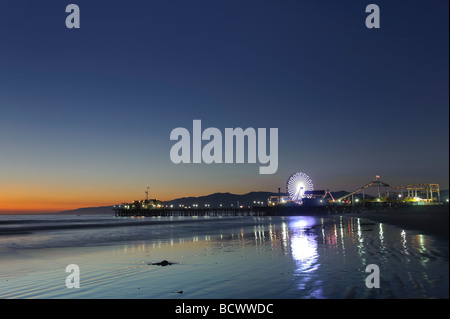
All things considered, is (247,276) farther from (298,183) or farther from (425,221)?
(298,183)

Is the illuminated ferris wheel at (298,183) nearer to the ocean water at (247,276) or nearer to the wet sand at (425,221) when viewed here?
the wet sand at (425,221)

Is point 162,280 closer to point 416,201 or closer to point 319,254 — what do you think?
point 319,254

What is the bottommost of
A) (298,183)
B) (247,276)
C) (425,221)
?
(425,221)

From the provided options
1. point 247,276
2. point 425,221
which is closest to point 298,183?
point 425,221

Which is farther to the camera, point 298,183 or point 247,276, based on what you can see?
point 298,183

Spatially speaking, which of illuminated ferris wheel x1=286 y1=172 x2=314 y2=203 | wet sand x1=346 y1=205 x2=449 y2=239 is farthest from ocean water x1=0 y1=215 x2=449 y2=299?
illuminated ferris wheel x1=286 y1=172 x2=314 y2=203

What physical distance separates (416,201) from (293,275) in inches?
7896

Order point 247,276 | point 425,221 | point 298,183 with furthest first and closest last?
point 298,183 < point 425,221 < point 247,276

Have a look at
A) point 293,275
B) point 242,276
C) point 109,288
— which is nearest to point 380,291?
point 293,275

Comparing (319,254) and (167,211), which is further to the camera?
(167,211)

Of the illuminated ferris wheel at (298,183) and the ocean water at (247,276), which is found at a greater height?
the illuminated ferris wheel at (298,183)

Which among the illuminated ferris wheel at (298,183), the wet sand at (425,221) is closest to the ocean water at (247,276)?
the wet sand at (425,221)

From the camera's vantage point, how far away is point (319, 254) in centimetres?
1802

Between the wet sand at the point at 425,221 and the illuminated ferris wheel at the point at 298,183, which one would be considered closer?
the wet sand at the point at 425,221
